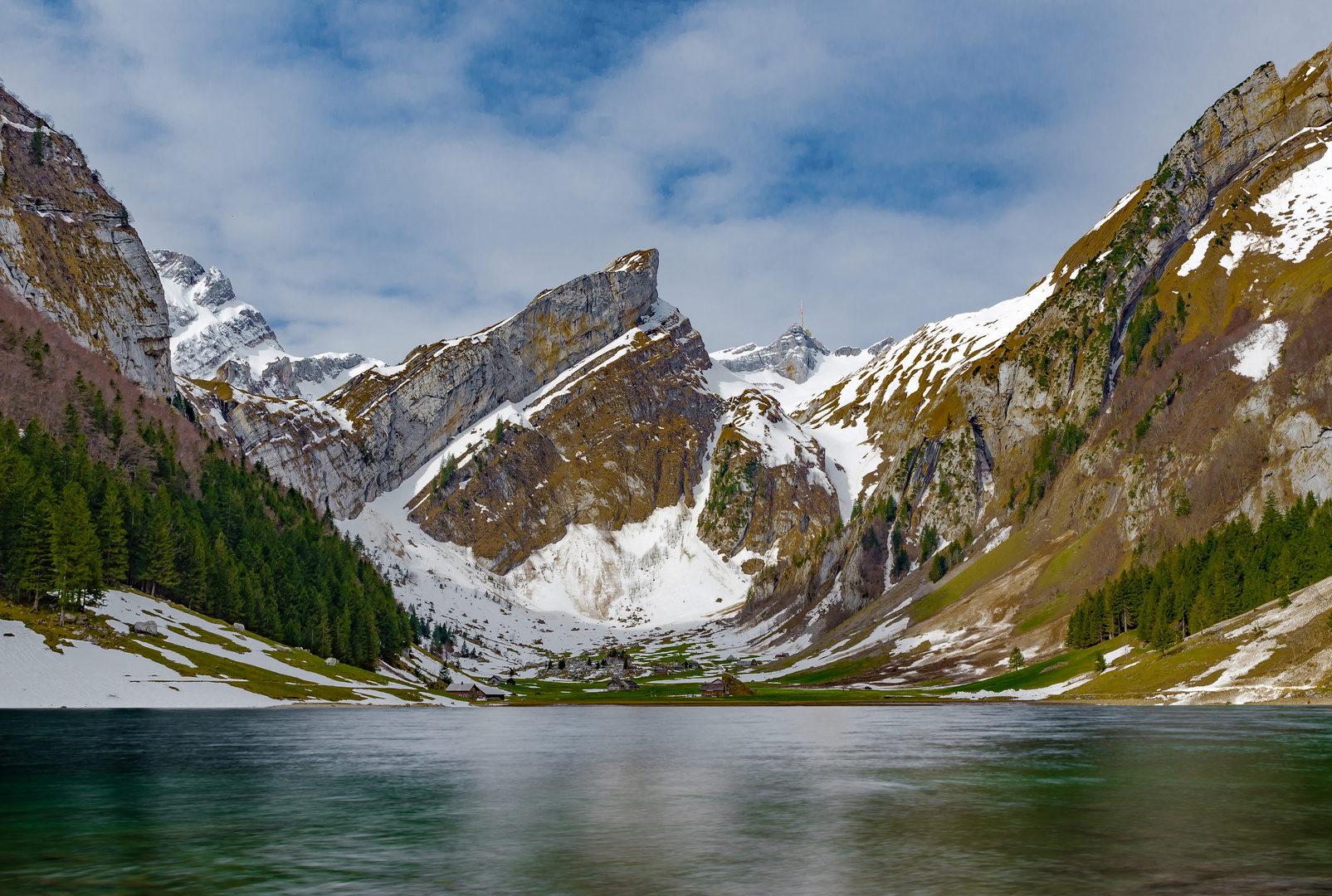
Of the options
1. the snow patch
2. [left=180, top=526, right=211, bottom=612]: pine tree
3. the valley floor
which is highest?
the snow patch

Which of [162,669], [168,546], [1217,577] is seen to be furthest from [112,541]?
[1217,577]

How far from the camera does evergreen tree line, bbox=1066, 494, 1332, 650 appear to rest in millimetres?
117125

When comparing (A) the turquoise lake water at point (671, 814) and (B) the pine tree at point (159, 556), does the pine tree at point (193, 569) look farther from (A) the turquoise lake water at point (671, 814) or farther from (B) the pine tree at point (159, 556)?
(A) the turquoise lake water at point (671, 814)

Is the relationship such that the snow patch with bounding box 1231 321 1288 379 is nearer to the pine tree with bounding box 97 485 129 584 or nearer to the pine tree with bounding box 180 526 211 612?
the pine tree with bounding box 180 526 211 612

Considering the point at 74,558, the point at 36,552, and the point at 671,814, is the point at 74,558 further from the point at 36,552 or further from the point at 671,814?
the point at 671,814

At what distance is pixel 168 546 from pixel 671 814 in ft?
416

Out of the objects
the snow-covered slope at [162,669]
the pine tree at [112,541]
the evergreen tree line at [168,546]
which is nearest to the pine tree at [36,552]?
the evergreen tree line at [168,546]

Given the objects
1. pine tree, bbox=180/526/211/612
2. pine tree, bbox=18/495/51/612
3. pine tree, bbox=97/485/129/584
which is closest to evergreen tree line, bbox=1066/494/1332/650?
pine tree, bbox=180/526/211/612

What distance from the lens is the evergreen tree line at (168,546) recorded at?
4350 inches

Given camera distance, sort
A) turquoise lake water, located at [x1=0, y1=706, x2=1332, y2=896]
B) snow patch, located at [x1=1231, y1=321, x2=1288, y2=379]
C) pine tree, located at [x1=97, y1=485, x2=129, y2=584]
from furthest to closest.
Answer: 1. snow patch, located at [x1=1231, y1=321, x2=1288, y2=379]
2. pine tree, located at [x1=97, y1=485, x2=129, y2=584]
3. turquoise lake water, located at [x1=0, y1=706, x2=1332, y2=896]

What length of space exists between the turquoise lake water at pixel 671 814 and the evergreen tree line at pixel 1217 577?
59124mm

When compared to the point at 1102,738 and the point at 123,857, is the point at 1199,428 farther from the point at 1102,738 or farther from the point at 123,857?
the point at 123,857

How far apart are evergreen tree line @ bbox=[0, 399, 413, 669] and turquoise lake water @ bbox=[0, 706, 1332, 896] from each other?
52.1 m

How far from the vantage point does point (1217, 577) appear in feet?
414
